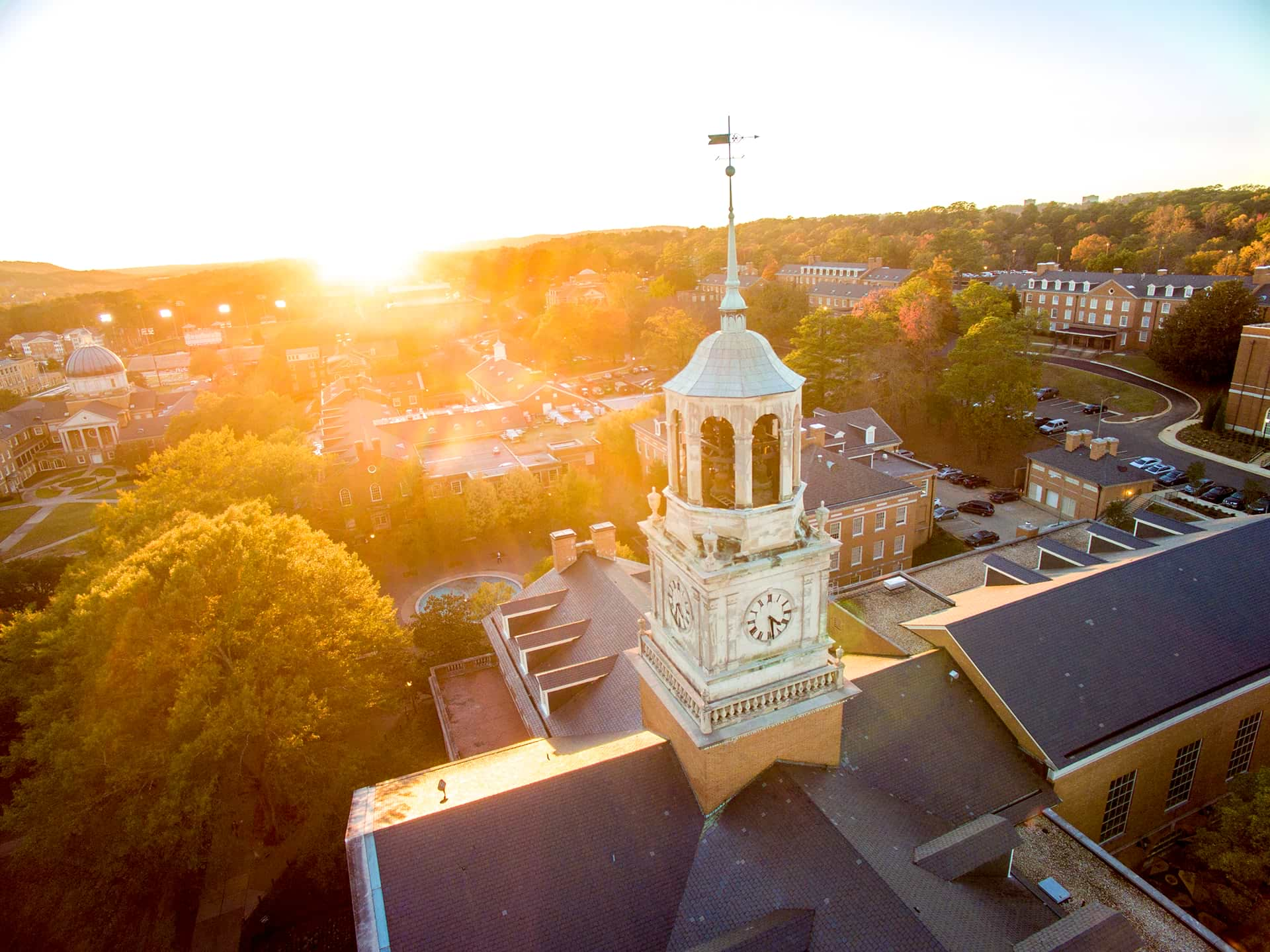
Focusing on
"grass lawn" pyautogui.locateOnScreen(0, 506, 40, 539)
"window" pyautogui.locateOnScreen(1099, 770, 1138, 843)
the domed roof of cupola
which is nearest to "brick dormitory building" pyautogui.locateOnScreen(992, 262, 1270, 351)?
"window" pyautogui.locateOnScreen(1099, 770, 1138, 843)

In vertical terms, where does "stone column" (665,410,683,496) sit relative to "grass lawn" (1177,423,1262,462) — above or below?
above

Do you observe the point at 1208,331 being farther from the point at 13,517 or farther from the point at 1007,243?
the point at 13,517

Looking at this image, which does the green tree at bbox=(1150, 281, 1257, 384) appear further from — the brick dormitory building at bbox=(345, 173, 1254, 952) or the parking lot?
the brick dormitory building at bbox=(345, 173, 1254, 952)

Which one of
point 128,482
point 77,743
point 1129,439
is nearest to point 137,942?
point 77,743

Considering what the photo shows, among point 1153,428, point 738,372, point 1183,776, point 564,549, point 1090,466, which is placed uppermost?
point 738,372

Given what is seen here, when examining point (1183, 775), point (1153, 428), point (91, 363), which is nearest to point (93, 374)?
point (91, 363)

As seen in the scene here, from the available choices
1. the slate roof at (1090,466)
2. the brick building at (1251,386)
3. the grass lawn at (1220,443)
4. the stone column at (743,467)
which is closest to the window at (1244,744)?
the stone column at (743,467)

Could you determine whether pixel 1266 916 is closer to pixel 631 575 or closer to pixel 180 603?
pixel 631 575
